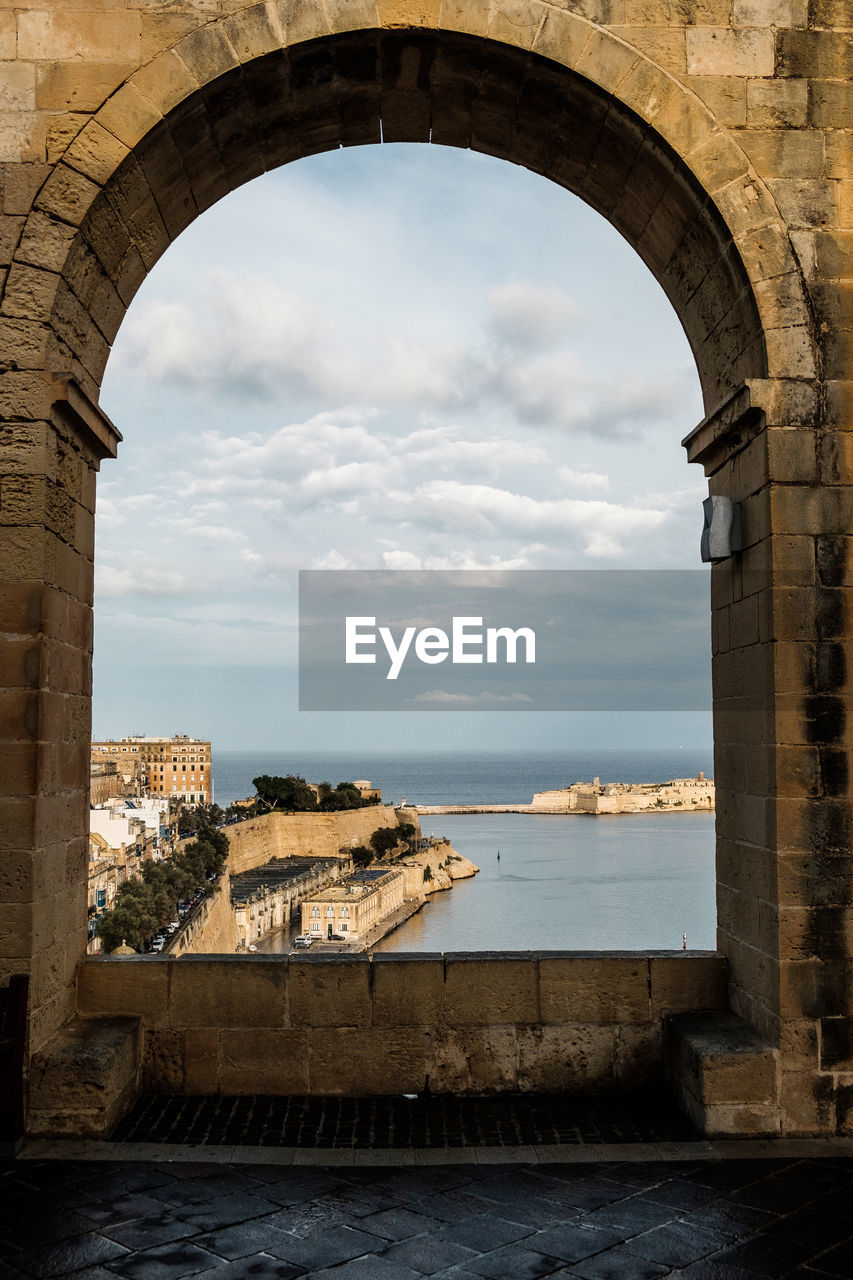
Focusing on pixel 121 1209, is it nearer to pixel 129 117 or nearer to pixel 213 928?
pixel 129 117

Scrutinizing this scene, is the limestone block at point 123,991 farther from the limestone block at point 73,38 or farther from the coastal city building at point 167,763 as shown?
the coastal city building at point 167,763

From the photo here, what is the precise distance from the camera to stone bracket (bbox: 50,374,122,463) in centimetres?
389

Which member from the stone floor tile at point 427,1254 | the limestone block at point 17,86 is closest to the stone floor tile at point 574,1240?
the stone floor tile at point 427,1254

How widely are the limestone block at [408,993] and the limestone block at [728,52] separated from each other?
3.82 m

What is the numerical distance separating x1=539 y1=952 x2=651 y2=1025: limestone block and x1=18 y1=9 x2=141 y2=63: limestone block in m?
4.05

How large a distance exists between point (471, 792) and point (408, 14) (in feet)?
501

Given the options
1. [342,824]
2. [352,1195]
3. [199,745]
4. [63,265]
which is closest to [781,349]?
[63,265]

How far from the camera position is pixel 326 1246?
2898mm

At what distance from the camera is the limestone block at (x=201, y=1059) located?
4250 mm

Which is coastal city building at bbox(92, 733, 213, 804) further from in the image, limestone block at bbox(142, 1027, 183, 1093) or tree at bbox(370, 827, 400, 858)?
limestone block at bbox(142, 1027, 183, 1093)

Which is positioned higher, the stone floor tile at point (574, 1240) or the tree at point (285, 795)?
the stone floor tile at point (574, 1240)

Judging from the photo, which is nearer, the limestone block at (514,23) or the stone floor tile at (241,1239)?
the stone floor tile at (241,1239)

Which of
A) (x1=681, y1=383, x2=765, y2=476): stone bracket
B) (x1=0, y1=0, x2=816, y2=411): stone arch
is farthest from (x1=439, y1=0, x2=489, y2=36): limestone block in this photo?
(x1=681, y1=383, x2=765, y2=476): stone bracket

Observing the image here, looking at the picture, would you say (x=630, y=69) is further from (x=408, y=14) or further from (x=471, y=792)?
(x=471, y=792)
